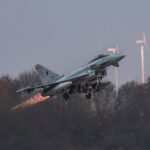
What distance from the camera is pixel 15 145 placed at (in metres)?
125

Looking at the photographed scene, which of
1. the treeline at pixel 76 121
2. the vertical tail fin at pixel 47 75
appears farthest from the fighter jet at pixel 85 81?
the treeline at pixel 76 121

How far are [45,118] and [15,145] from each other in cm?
674

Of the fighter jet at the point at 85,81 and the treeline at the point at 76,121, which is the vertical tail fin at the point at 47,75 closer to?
the fighter jet at the point at 85,81

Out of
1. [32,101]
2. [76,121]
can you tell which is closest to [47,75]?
[32,101]

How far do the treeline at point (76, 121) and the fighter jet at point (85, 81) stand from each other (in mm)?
13802

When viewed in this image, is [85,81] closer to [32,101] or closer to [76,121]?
[32,101]

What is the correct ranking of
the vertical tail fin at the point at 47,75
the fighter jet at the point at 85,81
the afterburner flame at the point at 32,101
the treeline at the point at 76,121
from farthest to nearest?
the treeline at the point at 76,121, the afterburner flame at the point at 32,101, the vertical tail fin at the point at 47,75, the fighter jet at the point at 85,81

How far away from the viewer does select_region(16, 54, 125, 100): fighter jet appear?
109 meters

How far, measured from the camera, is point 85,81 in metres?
110

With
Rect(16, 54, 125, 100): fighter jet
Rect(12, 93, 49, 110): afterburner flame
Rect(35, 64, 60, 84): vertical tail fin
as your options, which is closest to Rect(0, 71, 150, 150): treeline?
Rect(12, 93, 49, 110): afterburner flame

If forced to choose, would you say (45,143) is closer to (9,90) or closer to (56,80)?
(9,90)

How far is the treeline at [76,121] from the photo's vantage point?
12656 cm

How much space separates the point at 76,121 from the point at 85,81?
2396cm

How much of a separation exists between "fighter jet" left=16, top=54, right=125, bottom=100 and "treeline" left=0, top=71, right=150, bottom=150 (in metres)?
13.8
